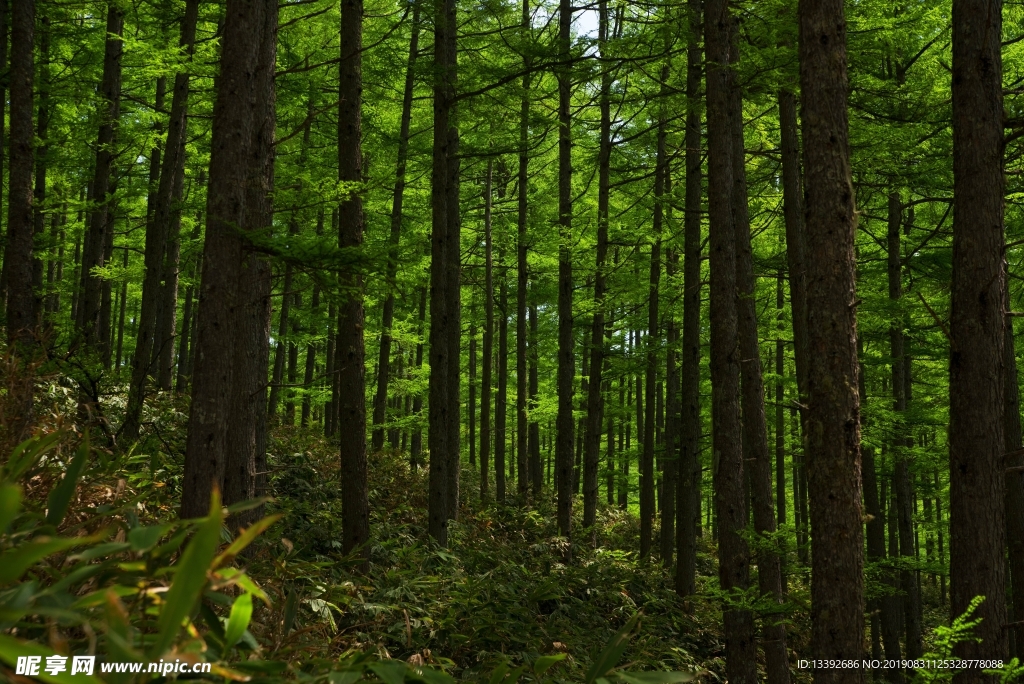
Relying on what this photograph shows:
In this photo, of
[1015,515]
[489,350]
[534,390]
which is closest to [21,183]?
[489,350]

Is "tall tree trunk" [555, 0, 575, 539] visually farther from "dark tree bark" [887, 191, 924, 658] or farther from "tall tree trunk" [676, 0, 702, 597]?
"dark tree bark" [887, 191, 924, 658]

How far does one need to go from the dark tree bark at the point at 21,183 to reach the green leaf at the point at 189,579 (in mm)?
7087

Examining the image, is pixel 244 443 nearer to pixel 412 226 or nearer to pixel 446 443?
pixel 446 443

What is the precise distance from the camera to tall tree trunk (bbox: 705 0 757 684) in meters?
8.04

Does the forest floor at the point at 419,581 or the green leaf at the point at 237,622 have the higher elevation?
the green leaf at the point at 237,622

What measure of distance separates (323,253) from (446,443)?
657 cm

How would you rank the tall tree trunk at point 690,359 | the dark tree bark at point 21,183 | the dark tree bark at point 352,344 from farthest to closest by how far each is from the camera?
1. the tall tree trunk at point 690,359
2. the dark tree bark at point 352,344
3. the dark tree bark at point 21,183

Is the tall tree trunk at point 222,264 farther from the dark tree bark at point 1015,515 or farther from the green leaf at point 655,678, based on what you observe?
the dark tree bark at point 1015,515

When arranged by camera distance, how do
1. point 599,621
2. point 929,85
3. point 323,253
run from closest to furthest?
point 323,253 < point 599,621 < point 929,85

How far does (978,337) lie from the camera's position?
5.07 m

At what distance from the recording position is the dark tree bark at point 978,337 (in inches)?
197

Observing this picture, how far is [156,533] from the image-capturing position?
1960mm

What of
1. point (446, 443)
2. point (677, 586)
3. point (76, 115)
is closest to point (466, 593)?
point (446, 443)

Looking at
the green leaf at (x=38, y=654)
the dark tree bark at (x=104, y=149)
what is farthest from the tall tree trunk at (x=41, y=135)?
the green leaf at (x=38, y=654)
